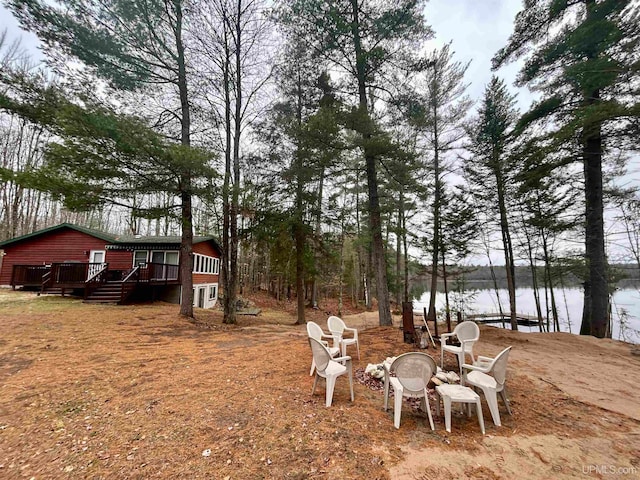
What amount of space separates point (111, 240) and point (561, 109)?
2036 cm

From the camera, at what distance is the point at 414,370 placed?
112 inches

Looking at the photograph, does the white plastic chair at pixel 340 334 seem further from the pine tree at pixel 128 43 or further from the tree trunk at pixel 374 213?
the pine tree at pixel 128 43

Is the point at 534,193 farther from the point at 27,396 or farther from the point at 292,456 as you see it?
the point at 27,396

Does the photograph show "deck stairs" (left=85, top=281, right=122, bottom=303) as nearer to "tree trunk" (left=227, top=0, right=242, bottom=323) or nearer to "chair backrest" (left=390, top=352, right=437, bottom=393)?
"tree trunk" (left=227, top=0, right=242, bottom=323)

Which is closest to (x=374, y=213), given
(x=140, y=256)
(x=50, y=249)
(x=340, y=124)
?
(x=340, y=124)

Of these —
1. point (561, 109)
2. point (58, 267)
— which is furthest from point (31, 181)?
point (561, 109)

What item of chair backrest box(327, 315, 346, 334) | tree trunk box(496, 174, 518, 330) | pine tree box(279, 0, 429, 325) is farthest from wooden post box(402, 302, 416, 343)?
tree trunk box(496, 174, 518, 330)

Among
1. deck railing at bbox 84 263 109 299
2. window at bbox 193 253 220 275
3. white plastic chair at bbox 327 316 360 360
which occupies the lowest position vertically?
white plastic chair at bbox 327 316 360 360

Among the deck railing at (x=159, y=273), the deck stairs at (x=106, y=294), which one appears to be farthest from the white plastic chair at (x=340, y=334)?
the deck railing at (x=159, y=273)

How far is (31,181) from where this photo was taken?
5762mm

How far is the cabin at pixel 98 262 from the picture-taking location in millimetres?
11992

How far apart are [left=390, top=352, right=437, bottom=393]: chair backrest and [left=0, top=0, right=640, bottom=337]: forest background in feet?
16.7

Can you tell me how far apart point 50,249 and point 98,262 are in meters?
3.32

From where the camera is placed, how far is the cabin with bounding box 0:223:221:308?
1199cm
